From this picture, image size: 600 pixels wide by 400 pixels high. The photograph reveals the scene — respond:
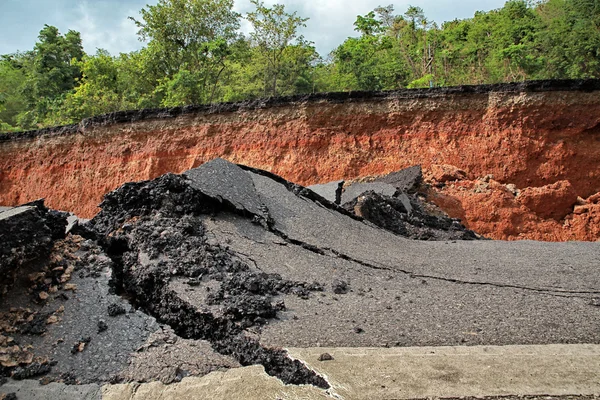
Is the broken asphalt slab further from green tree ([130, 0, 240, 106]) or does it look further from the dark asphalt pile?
green tree ([130, 0, 240, 106])

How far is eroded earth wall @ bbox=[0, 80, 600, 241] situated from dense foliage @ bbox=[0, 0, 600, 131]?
25.2 feet

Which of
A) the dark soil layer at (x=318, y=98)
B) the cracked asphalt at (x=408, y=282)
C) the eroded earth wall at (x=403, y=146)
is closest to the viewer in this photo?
→ the cracked asphalt at (x=408, y=282)

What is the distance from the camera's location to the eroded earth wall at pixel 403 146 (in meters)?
9.66

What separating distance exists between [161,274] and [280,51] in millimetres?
21149

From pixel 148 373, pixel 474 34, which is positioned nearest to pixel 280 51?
pixel 474 34

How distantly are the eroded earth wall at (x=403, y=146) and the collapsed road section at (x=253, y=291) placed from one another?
4.51 meters

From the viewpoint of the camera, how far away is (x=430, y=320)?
10.0 feet

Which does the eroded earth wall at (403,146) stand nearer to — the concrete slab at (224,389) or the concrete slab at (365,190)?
the concrete slab at (365,190)

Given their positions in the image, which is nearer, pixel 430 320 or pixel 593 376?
pixel 593 376

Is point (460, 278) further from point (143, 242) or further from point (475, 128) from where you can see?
point (475, 128)

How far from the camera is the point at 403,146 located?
11.1 metres

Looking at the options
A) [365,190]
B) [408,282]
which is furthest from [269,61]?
[408,282]

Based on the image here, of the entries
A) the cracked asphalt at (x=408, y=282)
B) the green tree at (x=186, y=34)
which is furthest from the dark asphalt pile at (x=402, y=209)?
the green tree at (x=186, y=34)

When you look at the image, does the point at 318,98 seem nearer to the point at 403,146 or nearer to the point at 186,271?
the point at 403,146
